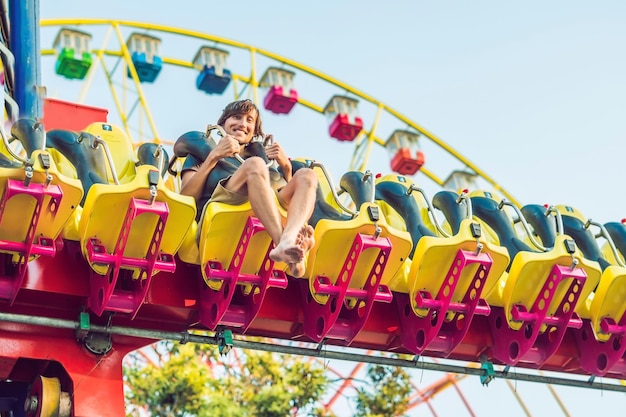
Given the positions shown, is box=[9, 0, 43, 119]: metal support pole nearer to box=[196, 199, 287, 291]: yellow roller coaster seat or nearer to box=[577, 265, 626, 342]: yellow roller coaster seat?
box=[196, 199, 287, 291]: yellow roller coaster seat

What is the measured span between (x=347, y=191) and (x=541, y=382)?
1.89 meters

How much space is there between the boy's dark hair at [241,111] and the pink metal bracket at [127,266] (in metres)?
0.95

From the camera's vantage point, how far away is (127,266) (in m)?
6.02

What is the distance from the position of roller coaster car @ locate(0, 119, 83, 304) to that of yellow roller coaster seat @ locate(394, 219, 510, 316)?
2.10m

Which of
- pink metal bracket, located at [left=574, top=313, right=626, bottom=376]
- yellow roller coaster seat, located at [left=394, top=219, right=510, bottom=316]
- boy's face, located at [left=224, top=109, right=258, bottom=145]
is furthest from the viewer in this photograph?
pink metal bracket, located at [left=574, top=313, right=626, bottom=376]

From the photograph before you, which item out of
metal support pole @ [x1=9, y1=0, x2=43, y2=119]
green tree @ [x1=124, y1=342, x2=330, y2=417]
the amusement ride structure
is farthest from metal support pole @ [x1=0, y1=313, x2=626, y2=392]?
green tree @ [x1=124, y1=342, x2=330, y2=417]

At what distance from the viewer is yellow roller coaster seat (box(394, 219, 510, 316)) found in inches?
263

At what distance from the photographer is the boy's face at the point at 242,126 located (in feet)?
21.6

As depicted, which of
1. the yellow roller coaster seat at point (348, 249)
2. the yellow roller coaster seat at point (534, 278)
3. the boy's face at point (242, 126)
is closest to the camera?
the yellow roller coaster seat at point (348, 249)

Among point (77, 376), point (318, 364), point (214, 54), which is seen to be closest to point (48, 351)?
point (77, 376)

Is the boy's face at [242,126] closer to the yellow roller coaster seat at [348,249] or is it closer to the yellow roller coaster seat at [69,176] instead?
the yellow roller coaster seat at [348,249]

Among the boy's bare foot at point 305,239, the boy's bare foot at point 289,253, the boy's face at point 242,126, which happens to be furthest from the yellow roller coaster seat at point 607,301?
the boy's bare foot at point 289,253

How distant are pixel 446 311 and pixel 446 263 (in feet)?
1.00

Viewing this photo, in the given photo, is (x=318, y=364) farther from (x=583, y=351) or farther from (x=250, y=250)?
(x=250, y=250)
